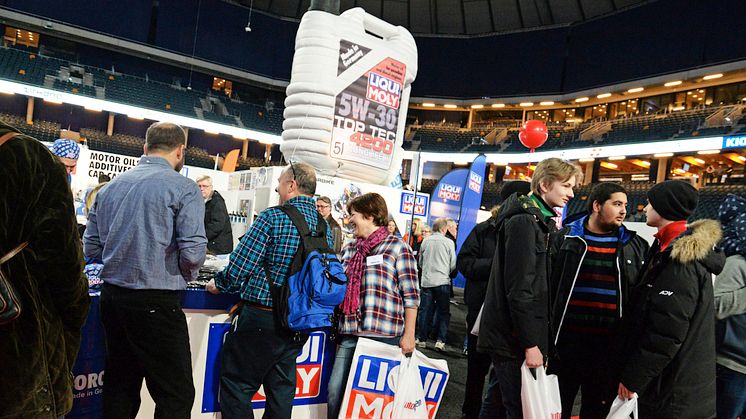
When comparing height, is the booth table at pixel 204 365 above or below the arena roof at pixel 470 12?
below

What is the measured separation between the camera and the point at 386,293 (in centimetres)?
234

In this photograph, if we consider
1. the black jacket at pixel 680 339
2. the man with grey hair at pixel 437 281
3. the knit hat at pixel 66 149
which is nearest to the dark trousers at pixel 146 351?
the knit hat at pixel 66 149

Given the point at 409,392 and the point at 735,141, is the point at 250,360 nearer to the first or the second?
the point at 409,392

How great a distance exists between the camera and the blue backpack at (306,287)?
2039 millimetres

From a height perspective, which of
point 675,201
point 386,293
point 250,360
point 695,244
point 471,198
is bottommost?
point 250,360

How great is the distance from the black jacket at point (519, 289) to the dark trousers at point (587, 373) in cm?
42

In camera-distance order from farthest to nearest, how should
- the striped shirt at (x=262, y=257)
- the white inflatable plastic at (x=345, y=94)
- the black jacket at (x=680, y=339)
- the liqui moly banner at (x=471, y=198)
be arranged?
1. the liqui moly banner at (x=471, y=198)
2. the white inflatable plastic at (x=345, y=94)
3. the striped shirt at (x=262, y=257)
4. the black jacket at (x=680, y=339)

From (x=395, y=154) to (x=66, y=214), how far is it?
21.2 feet

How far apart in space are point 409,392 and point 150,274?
131 centimetres

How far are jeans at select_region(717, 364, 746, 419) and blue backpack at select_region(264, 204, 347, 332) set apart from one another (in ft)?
6.03

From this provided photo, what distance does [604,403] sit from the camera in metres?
2.23

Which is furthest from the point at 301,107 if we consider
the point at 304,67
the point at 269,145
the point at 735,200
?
the point at 269,145

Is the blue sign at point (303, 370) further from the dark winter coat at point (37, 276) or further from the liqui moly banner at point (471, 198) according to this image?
the liqui moly banner at point (471, 198)

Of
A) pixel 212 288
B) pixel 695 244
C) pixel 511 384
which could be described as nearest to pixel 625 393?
pixel 511 384
